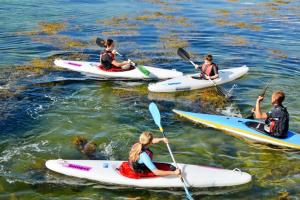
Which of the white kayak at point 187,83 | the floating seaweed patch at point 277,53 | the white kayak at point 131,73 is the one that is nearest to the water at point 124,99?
the floating seaweed patch at point 277,53

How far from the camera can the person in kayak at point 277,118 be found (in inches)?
443

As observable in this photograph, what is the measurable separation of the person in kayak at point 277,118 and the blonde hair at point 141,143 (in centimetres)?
403

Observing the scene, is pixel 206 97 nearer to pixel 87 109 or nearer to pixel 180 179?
pixel 87 109

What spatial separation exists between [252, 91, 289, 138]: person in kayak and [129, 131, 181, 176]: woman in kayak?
3.62 metres

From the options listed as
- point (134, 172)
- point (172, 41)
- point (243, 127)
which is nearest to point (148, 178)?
point (134, 172)

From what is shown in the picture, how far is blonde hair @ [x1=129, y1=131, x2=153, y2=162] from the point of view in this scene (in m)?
9.09

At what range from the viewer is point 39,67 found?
60.1 ft

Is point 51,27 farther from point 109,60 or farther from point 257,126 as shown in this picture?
point 257,126

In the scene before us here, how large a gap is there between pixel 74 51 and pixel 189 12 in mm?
14841

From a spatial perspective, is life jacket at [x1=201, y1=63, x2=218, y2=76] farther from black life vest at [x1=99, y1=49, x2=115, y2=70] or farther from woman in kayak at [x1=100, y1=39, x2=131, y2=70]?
black life vest at [x1=99, y1=49, x2=115, y2=70]

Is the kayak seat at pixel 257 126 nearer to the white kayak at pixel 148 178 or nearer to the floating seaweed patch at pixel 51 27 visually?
the white kayak at pixel 148 178

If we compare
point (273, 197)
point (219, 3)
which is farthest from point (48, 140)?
point (219, 3)

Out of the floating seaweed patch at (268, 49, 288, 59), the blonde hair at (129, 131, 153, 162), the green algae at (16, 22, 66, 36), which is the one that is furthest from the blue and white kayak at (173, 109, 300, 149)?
the green algae at (16, 22, 66, 36)

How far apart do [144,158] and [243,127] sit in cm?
433
